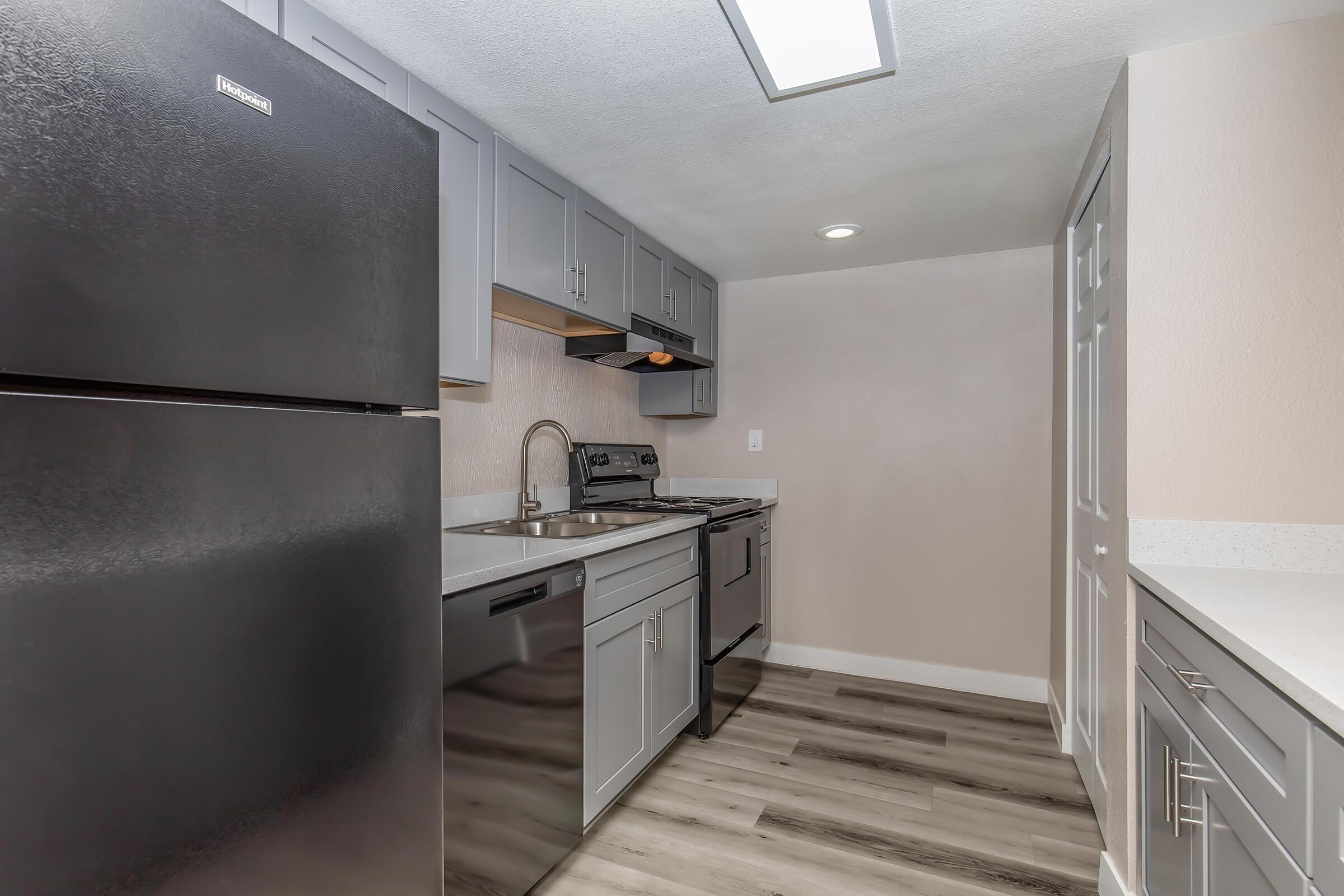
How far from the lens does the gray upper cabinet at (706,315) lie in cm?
330

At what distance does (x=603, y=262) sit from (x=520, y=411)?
0.66 metres

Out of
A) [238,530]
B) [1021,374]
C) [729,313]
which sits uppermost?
[729,313]

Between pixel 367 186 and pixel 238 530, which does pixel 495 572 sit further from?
pixel 367 186

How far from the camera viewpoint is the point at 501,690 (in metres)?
1.48

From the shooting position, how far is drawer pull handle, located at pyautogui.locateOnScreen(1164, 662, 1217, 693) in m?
1.09

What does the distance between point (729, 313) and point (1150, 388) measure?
7.60 feet

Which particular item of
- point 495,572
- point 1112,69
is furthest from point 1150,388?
point 495,572

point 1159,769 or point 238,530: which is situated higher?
point 238,530

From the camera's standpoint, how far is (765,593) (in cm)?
341

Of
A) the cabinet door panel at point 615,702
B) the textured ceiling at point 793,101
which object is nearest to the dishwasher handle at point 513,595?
the cabinet door panel at point 615,702

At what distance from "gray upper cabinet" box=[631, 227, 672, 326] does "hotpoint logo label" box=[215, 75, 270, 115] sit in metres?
1.84

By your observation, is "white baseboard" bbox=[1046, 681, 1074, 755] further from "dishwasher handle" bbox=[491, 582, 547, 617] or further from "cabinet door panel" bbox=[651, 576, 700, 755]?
"dishwasher handle" bbox=[491, 582, 547, 617]

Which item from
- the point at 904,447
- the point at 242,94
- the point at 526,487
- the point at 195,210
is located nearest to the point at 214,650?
the point at 195,210

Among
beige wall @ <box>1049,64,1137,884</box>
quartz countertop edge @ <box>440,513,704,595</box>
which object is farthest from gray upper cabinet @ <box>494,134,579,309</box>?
beige wall @ <box>1049,64,1137,884</box>
